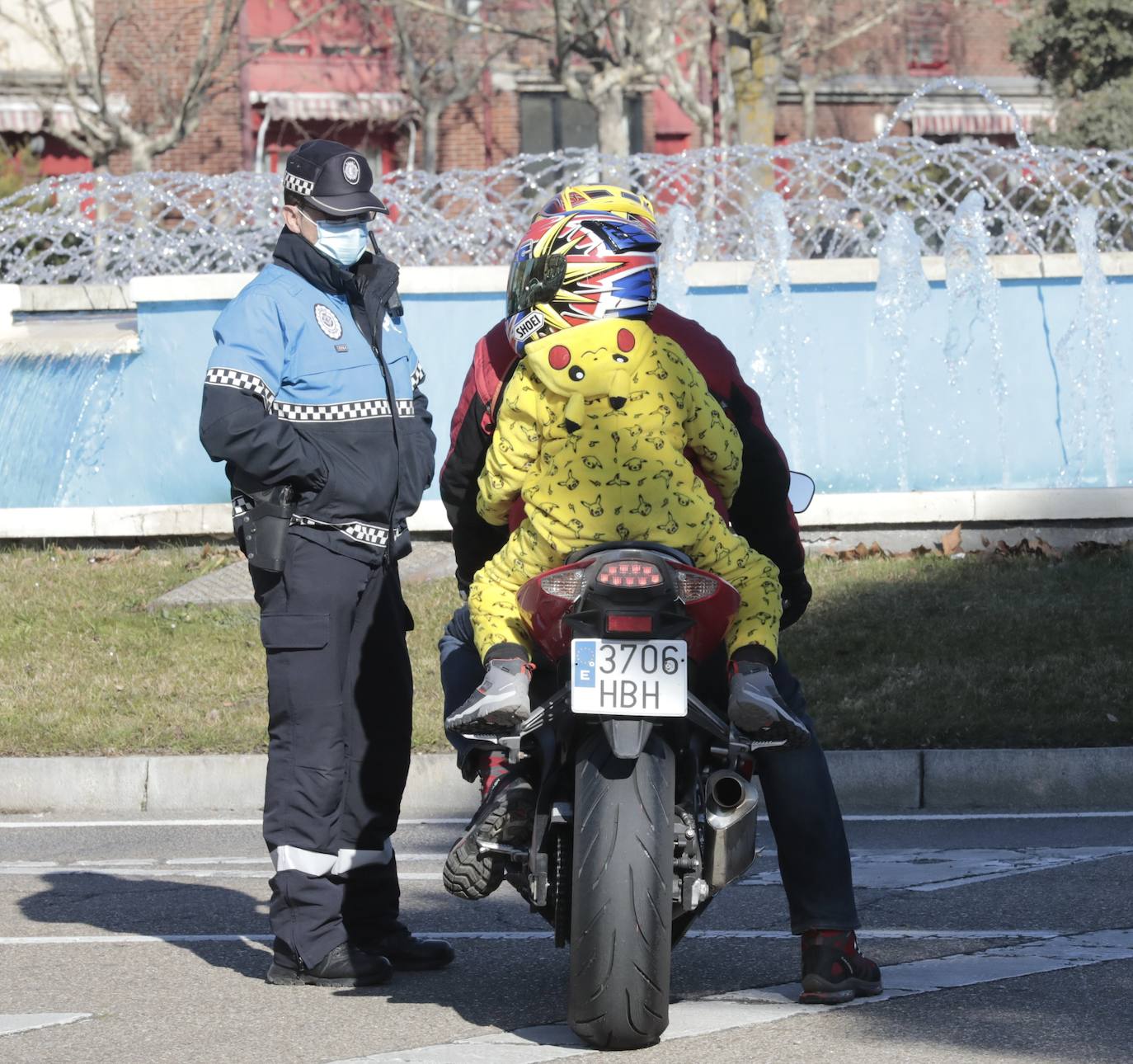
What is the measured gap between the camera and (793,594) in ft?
16.3

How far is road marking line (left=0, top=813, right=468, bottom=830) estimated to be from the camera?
791 centimetres

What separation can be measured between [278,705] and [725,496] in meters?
1.36

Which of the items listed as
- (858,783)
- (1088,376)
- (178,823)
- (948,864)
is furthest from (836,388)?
(948,864)

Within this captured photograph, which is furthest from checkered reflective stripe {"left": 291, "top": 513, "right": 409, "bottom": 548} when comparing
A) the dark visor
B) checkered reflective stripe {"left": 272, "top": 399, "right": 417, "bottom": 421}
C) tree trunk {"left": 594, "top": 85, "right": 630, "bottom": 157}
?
tree trunk {"left": 594, "top": 85, "right": 630, "bottom": 157}

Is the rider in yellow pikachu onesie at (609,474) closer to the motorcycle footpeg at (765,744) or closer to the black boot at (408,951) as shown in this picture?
the motorcycle footpeg at (765,744)

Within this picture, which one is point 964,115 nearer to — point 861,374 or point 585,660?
point 861,374

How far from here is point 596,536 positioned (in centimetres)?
451

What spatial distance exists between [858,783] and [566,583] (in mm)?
3811

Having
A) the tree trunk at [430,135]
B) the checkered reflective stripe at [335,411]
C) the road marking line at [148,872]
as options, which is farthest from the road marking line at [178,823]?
the tree trunk at [430,135]

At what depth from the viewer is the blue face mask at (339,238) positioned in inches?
217

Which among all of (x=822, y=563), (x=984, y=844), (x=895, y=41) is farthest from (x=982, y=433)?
(x=895, y=41)

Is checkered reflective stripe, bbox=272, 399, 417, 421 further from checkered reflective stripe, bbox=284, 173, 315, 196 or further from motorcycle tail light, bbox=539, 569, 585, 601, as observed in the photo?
motorcycle tail light, bbox=539, 569, 585, 601

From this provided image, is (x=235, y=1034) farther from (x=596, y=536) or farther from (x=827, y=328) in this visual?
(x=827, y=328)

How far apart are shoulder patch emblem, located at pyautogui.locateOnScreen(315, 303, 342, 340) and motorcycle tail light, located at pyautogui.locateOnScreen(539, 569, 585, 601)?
1345 mm
